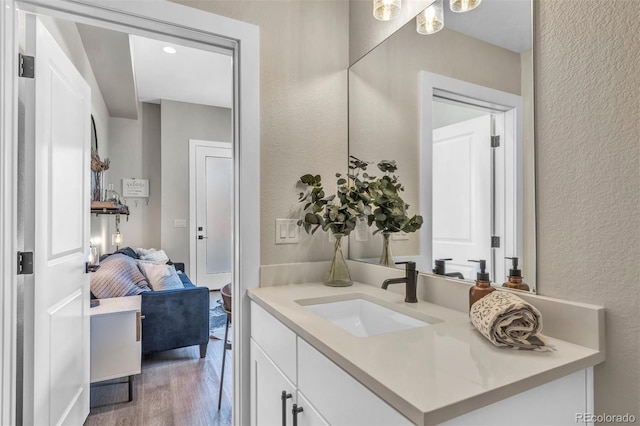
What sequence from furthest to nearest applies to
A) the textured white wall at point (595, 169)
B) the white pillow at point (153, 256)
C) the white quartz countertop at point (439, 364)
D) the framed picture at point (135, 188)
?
the framed picture at point (135, 188) < the white pillow at point (153, 256) < the textured white wall at point (595, 169) < the white quartz countertop at point (439, 364)

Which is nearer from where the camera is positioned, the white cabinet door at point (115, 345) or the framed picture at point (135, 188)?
the white cabinet door at point (115, 345)

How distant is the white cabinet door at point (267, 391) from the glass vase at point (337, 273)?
0.42 metres

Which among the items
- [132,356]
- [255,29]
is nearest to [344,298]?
[255,29]

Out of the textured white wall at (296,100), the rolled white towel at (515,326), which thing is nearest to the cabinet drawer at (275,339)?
the textured white wall at (296,100)

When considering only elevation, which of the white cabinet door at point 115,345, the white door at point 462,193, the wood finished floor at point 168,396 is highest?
the white door at point 462,193

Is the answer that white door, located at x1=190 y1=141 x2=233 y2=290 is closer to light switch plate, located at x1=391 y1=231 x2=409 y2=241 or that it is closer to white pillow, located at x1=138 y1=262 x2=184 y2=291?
white pillow, located at x1=138 y1=262 x2=184 y2=291

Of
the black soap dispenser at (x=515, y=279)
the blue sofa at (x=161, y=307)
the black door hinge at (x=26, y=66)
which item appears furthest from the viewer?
the blue sofa at (x=161, y=307)

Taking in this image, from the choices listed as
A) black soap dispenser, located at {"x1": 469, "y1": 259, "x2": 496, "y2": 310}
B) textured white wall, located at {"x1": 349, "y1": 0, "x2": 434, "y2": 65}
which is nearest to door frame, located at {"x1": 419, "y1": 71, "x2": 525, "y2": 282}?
black soap dispenser, located at {"x1": 469, "y1": 259, "x2": 496, "y2": 310}

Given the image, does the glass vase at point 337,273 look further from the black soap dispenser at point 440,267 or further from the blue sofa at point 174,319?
the blue sofa at point 174,319

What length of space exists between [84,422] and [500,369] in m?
2.31

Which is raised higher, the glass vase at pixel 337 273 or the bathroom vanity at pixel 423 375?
the glass vase at pixel 337 273

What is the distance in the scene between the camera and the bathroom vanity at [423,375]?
2.05ft

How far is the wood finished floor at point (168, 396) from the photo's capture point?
79.8 inches

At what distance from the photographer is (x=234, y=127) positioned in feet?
5.06
